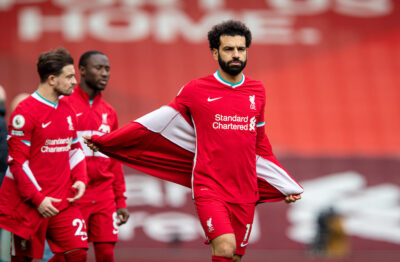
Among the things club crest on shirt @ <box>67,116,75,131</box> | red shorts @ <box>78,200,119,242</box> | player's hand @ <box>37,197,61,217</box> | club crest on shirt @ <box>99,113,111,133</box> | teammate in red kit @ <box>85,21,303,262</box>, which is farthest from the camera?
club crest on shirt @ <box>99,113,111,133</box>

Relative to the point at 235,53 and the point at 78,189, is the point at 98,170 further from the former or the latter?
the point at 235,53

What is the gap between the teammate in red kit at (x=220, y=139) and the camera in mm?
4516

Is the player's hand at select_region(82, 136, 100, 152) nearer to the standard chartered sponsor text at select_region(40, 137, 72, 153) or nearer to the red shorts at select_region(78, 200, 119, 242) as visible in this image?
the standard chartered sponsor text at select_region(40, 137, 72, 153)

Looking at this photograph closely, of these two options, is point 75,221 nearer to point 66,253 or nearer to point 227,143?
point 66,253

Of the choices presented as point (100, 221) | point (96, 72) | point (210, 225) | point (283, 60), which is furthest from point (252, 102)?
point (283, 60)

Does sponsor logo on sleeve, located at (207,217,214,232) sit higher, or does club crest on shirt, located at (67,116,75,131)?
club crest on shirt, located at (67,116,75,131)

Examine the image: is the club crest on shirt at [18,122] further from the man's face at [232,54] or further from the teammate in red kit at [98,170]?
the man's face at [232,54]

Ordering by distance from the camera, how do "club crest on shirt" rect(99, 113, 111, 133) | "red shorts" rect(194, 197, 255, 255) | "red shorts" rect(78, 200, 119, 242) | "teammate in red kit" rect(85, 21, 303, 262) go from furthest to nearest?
"club crest on shirt" rect(99, 113, 111, 133)
"red shorts" rect(78, 200, 119, 242)
"teammate in red kit" rect(85, 21, 303, 262)
"red shorts" rect(194, 197, 255, 255)

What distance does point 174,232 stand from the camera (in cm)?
1433

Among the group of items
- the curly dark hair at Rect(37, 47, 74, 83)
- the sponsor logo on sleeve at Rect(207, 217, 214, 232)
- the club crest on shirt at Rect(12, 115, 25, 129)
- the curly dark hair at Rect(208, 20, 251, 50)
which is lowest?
the sponsor logo on sleeve at Rect(207, 217, 214, 232)

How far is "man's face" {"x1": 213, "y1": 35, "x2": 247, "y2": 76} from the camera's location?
4.65 metres

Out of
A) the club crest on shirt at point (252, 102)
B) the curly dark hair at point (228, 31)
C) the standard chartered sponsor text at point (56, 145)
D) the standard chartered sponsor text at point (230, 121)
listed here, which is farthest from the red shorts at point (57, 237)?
the curly dark hair at point (228, 31)

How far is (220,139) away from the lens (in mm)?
Answer: 4578

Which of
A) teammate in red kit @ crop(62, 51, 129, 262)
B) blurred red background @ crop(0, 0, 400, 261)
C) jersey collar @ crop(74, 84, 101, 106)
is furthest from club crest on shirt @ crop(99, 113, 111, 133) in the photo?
blurred red background @ crop(0, 0, 400, 261)
